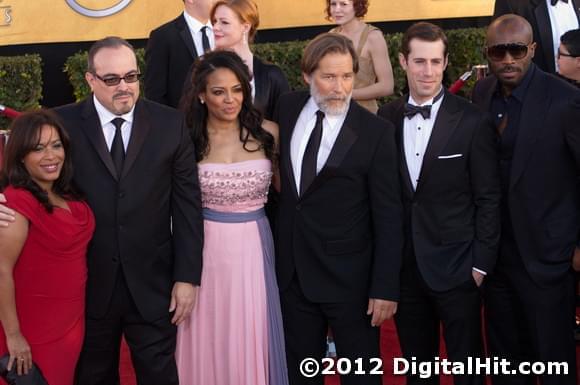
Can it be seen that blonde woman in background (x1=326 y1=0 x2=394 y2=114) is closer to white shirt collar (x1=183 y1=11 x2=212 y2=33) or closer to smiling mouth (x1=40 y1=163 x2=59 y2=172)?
white shirt collar (x1=183 y1=11 x2=212 y2=33)

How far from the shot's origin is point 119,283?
414 cm

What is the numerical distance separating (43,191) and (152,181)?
497 mm

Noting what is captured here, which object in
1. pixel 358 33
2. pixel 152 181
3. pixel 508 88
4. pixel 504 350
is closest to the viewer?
pixel 152 181

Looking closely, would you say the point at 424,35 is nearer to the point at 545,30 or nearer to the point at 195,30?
the point at 545,30

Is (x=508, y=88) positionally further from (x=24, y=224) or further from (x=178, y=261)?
(x=24, y=224)

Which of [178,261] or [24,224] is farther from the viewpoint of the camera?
[178,261]

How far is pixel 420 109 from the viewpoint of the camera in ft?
14.1

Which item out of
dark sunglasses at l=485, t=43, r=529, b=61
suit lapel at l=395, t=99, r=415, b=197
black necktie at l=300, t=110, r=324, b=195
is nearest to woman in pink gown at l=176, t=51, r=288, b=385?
black necktie at l=300, t=110, r=324, b=195

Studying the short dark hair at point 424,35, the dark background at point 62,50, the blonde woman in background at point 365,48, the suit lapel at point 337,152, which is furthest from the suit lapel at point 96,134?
the dark background at point 62,50

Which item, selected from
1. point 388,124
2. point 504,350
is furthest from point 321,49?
point 504,350

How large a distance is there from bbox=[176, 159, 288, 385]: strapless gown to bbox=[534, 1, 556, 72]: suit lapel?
2.37 metres

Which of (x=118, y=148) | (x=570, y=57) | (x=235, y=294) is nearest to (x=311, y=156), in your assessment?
(x=235, y=294)

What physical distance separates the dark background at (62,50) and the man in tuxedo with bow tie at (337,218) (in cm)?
722

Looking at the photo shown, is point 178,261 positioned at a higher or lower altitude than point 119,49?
lower
